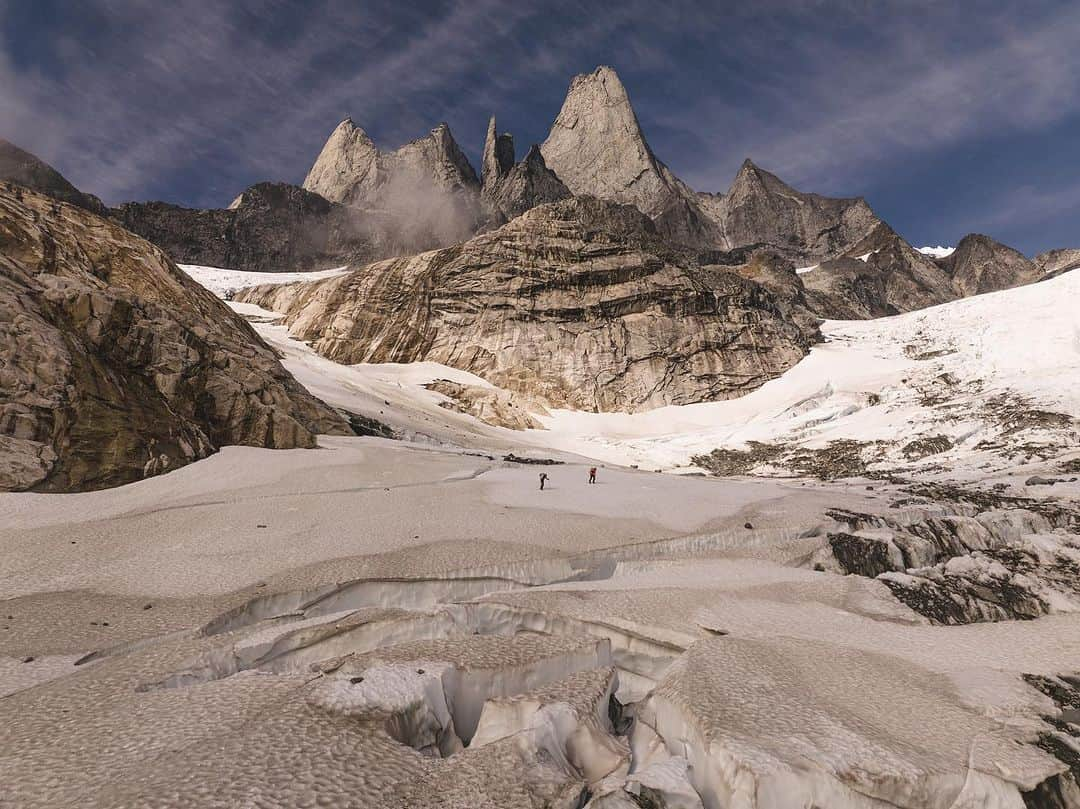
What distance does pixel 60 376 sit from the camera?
45.8 ft

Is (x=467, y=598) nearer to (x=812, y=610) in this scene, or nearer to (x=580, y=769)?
(x=580, y=769)

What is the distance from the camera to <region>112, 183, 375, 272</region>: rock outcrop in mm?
122688

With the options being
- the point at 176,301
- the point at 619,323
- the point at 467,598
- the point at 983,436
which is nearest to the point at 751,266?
the point at 619,323

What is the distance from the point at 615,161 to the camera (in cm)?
16450

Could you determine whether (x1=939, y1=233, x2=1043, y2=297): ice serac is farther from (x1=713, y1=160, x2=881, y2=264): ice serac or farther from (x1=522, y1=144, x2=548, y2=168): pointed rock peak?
(x1=522, y1=144, x2=548, y2=168): pointed rock peak

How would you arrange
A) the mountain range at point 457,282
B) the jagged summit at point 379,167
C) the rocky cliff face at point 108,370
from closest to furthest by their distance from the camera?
the rocky cliff face at point 108,370
the mountain range at point 457,282
the jagged summit at point 379,167

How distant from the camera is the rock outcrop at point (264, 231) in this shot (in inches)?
4830

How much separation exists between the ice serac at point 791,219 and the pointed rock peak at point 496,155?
75.2 m

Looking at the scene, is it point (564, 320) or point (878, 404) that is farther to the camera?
point (564, 320)

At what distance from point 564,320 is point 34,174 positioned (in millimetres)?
108493

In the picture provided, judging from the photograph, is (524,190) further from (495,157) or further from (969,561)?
(969,561)

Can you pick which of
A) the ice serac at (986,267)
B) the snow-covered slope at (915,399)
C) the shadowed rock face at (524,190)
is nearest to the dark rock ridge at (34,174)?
the shadowed rock face at (524,190)

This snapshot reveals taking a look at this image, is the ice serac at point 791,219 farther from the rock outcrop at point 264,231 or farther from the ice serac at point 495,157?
the rock outcrop at point 264,231

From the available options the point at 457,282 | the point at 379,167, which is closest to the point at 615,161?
the point at 379,167
